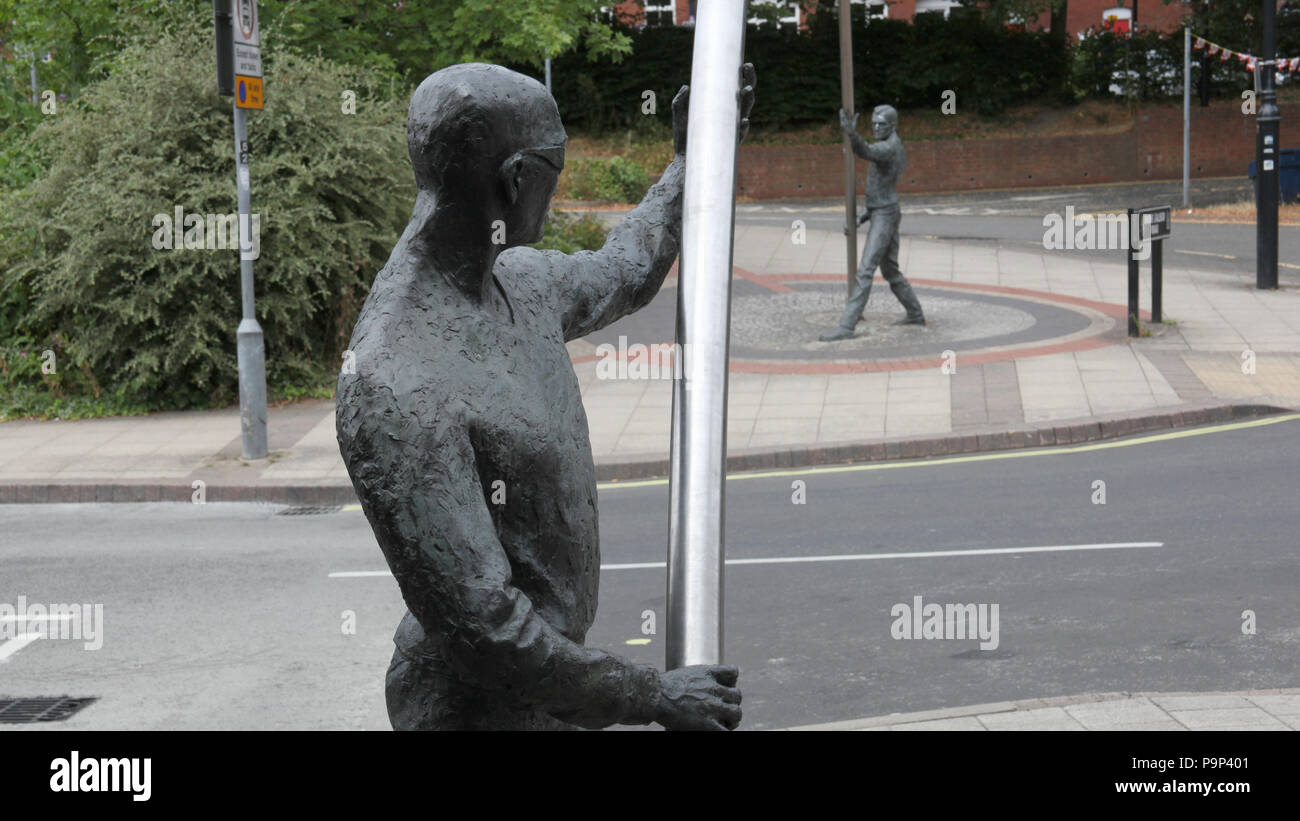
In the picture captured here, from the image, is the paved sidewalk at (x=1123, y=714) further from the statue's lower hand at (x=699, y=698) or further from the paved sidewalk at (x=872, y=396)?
the paved sidewalk at (x=872, y=396)

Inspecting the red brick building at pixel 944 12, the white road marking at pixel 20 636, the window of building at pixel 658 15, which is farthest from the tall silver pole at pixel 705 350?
the window of building at pixel 658 15

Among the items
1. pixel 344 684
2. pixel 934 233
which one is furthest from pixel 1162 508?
pixel 934 233

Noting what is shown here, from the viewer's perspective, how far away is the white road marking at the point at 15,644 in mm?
8312

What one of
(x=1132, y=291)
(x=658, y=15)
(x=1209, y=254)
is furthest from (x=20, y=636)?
(x=658, y=15)

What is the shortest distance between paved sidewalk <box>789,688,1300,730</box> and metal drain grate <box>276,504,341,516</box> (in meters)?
6.54

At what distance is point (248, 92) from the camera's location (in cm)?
1316

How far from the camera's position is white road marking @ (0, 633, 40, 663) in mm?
8312

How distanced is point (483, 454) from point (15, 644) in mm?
7602

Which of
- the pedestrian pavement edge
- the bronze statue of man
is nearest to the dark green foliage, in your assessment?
the bronze statue of man

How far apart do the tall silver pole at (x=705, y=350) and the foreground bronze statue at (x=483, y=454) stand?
0.36ft

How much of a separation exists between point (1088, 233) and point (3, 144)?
20.6m

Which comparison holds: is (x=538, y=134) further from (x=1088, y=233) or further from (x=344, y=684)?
(x=1088, y=233)

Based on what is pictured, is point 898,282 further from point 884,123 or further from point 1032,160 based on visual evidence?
point 1032,160

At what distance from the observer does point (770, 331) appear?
1853cm
